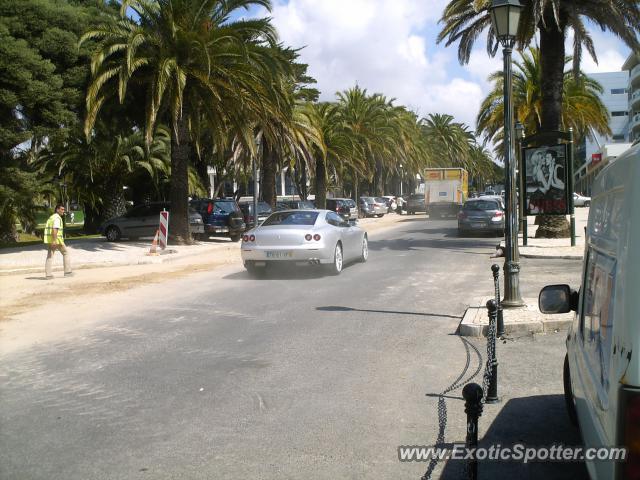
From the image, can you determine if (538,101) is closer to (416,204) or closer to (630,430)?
(416,204)

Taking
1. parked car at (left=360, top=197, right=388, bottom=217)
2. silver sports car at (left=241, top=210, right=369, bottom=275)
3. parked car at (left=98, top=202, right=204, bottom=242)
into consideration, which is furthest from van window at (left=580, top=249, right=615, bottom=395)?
parked car at (left=360, top=197, right=388, bottom=217)

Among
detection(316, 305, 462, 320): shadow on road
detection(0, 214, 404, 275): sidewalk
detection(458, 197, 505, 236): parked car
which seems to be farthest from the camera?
detection(458, 197, 505, 236): parked car

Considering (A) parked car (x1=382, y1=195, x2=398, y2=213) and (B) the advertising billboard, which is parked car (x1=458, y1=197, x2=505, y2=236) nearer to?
(B) the advertising billboard

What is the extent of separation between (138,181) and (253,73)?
19.0 meters

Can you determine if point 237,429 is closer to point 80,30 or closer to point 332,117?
point 80,30

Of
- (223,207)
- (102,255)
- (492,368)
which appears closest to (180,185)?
(223,207)

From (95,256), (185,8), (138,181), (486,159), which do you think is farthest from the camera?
(486,159)

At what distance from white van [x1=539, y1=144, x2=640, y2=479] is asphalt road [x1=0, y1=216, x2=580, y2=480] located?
57.9 inches

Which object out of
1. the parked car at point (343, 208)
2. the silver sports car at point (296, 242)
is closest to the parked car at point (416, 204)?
the parked car at point (343, 208)

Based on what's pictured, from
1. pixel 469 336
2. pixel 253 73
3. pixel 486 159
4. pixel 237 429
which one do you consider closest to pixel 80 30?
pixel 253 73

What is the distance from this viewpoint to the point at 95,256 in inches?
810

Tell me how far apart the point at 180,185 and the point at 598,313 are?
22.4 meters

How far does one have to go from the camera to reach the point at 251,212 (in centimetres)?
3125

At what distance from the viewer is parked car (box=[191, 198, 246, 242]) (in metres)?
27.2
